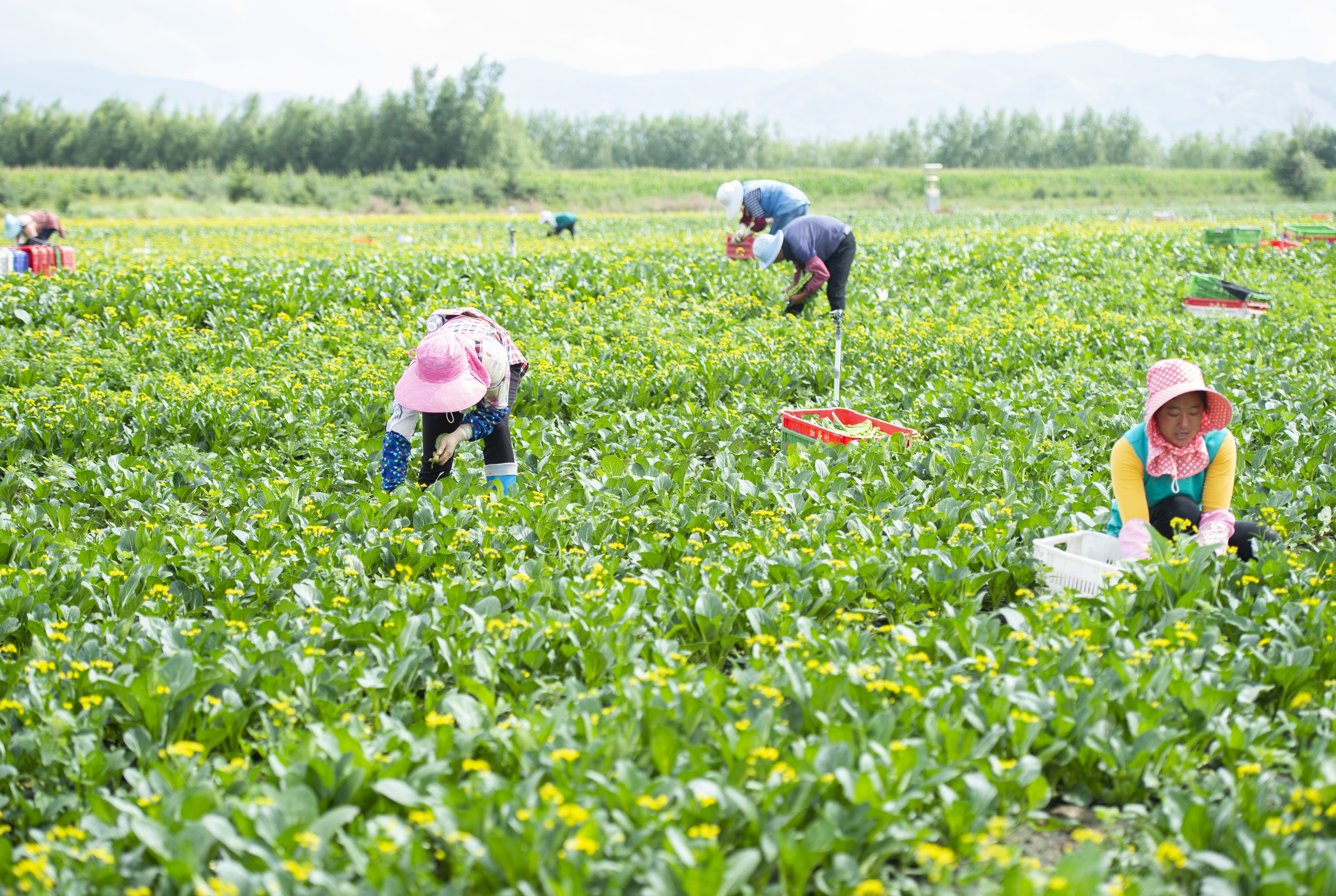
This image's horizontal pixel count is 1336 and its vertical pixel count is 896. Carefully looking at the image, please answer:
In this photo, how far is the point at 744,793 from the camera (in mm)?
2871

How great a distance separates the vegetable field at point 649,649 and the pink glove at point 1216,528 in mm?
129

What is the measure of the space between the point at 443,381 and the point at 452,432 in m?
0.53

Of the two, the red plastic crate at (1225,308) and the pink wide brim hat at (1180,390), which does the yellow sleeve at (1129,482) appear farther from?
the red plastic crate at (1225,308)

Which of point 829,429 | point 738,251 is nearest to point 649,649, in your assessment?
point 829,429

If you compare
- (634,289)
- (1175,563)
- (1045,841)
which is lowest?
(1045,841)

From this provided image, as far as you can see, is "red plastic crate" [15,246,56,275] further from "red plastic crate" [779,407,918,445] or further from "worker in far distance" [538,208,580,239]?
"worker in far distance" [538,208,580,239]

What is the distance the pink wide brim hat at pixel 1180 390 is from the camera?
4.09 m

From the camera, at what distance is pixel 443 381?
5047 mm

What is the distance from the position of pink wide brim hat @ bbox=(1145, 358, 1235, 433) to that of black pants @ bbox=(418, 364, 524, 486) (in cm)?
324

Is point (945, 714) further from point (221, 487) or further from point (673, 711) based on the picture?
point (221, 487)

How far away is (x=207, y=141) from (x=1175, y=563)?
73.3m

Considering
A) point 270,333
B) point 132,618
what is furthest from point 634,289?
point 132,618

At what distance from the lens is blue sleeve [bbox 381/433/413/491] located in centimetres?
566

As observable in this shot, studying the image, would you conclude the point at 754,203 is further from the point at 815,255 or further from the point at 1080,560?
the point at 1080,560
